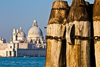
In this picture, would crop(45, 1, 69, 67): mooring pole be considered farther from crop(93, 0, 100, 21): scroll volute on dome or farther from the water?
the water

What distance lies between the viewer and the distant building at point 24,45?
464 feet

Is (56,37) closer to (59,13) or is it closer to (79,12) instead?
(59,13)

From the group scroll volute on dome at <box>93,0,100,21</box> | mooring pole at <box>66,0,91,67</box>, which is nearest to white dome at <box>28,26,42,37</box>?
mooring pole at <box>66,0,91,67</box>

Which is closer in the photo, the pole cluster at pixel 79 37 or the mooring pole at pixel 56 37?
the pole cluster at pixel 79 37

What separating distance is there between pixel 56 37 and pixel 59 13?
47 cm

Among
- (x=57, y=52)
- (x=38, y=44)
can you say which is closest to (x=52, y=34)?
(x=57, y=52)

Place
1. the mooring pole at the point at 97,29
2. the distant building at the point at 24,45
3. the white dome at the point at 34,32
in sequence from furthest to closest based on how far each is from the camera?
the white dome at the point at 34,32 → the distant building at the point at 24,45 → the mooring pole at the point at 97,29

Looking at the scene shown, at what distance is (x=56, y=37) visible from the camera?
720 cm

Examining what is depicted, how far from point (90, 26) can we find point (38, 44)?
162 meters

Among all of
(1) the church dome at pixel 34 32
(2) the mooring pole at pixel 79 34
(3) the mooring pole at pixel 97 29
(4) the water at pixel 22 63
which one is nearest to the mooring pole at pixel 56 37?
(2) the mooring pole at pixel 79 34

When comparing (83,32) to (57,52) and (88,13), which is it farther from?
(57,52)

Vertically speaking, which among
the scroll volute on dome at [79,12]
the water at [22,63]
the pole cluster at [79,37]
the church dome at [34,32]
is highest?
the church dome at [34,32]

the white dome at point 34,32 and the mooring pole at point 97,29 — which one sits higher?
the white dome at point 34,32

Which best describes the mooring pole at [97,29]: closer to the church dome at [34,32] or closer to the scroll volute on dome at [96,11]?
the scroll volute on dome at [96,11]
